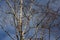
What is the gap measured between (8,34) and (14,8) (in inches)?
81.6

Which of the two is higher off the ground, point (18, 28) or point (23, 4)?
point (23, 4)

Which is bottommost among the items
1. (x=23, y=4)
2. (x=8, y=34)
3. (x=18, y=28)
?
(x=8, y=34)

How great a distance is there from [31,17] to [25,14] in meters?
0.54

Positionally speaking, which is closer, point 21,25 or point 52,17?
point 21,25

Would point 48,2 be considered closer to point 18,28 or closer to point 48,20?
point 48,20

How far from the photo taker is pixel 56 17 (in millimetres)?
19047

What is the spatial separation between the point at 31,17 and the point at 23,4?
1.16 meters

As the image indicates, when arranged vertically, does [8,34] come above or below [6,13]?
below

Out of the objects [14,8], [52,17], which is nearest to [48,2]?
[52,17]

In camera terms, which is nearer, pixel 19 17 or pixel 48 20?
pixel 19 17

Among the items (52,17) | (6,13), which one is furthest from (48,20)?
(6,13)

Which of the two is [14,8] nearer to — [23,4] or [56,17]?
[23,4]

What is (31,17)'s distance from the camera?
1923 centimetres

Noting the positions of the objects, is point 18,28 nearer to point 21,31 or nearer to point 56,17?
point 21,31
